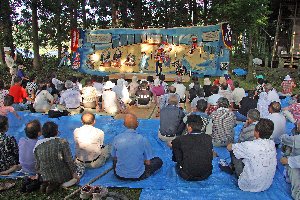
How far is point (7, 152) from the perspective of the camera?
589cm

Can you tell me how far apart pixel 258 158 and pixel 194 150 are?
3.17 feet

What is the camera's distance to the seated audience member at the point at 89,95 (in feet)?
32.9

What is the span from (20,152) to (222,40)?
13.1m

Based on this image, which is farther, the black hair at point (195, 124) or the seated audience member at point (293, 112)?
the seated audience member at point (293, 112)

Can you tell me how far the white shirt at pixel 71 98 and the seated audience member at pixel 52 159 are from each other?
14.1 feet

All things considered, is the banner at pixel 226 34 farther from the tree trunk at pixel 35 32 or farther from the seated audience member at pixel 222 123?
the tree trunk at pixel 35 32

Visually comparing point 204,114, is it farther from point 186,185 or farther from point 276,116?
point 186,185

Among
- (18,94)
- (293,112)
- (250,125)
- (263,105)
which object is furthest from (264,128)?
(18,94)

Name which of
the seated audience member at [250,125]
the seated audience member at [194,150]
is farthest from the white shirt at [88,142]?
the seated audience member at [250,125]

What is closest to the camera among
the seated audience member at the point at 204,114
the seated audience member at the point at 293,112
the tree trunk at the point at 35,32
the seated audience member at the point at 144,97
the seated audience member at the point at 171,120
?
the seated audience member at the point at 204,114

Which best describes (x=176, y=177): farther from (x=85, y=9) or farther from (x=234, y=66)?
(x=85, y=9)

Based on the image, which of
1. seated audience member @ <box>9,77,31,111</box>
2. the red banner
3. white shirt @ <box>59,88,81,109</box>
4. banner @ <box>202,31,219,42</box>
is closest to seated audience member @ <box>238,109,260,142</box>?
white shirt @ <box>59,88,81,109</box>

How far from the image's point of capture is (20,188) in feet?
18.6

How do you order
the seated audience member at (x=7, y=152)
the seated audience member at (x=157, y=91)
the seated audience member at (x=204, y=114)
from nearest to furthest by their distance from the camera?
the seated audience member at (x=7, y=152) → the seated audience member at (x=204, y=114) → the seated audience member at (x=157, y=91)
